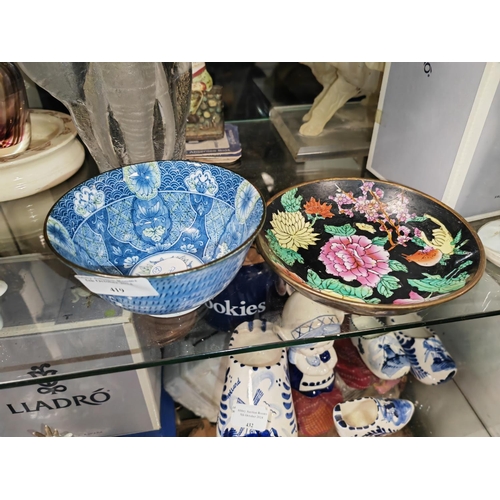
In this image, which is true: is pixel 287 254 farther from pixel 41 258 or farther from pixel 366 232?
pixel 41 258

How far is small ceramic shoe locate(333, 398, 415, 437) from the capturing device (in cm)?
55

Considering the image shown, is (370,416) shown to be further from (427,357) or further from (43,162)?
(43,162)

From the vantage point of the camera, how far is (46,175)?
528 millimetres

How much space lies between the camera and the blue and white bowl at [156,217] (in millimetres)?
422

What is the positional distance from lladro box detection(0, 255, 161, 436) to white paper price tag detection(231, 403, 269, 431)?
11 cm

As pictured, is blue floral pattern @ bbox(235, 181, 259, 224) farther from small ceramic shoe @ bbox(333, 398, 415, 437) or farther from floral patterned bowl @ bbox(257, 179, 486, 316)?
small ceramic shoe @ bbox(333, 398, 415, 437)

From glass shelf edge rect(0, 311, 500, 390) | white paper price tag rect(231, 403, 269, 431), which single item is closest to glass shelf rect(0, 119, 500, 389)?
glass shelf edge rect(0, 311, 500, 390)

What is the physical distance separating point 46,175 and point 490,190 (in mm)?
510

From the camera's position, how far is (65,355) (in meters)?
0.41

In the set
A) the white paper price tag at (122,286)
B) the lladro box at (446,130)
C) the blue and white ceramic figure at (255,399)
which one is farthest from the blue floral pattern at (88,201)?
the lladro box at (446,130)

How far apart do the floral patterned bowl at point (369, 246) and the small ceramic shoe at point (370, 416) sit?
211 millimetres

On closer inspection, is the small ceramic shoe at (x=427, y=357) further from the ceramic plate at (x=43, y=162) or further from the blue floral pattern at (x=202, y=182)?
the ceramic plate at (x=43, y=162)

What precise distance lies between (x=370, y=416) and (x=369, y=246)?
0.74 feet

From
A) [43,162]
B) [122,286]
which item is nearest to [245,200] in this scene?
[122,286]
